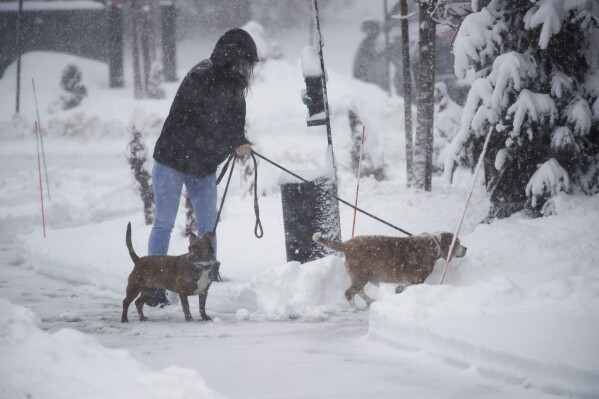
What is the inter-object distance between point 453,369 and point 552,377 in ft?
1.98

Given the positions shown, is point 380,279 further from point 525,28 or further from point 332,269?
point 525,28

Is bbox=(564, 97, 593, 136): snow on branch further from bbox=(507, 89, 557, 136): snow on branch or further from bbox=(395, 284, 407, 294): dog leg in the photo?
bbox=(395, 284, 407, 294): dog leg

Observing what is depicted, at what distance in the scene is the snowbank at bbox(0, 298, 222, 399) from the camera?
310 centimetres

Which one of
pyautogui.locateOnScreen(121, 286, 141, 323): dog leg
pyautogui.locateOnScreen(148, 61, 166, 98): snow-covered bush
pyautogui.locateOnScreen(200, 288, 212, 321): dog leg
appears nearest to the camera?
pyautogui.locateOnScreen(121, 286, 141, 323): dog leg

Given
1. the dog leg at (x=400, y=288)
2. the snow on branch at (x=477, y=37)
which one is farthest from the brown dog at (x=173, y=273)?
the snow on branch at (x=477, y=37)

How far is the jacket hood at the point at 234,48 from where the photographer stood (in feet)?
20.1

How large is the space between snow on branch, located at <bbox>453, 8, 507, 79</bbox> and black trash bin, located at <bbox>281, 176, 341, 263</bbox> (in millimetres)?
2400

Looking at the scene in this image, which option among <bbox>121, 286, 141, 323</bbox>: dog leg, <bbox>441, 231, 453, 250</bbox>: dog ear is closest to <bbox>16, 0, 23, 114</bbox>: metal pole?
<bbox>121, 286, 141, 323</bbox>: dog leg

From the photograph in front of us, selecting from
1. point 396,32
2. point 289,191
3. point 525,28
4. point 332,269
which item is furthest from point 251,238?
point 396,32

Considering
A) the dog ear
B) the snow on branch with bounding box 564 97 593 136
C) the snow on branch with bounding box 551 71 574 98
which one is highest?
the snow on branch with bounding box 551 71 574 98

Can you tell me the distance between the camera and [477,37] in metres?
7.92

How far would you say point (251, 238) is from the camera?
10.1 m

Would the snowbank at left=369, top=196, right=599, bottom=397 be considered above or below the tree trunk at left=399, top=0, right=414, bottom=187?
below

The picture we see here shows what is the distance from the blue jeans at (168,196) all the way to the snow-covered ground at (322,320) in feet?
2.14
